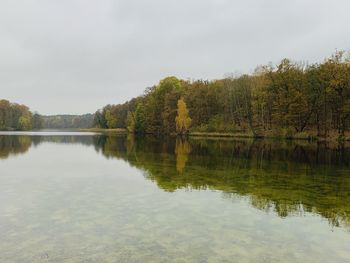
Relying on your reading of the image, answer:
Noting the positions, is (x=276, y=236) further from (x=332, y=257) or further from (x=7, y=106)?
(x=7, y=106)

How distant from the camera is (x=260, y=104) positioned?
62.4m

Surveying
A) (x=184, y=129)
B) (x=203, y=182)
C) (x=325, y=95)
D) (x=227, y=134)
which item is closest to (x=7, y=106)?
(x=184, y=129)

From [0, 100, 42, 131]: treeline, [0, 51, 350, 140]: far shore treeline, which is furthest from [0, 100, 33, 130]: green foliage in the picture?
[0, 51, 350, 140]: far shore treeline

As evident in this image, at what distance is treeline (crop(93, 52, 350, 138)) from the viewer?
51469 mm

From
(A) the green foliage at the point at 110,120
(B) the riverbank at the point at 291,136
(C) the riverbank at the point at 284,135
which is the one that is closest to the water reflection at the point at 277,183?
(B) the riverbank at the point at 291,136

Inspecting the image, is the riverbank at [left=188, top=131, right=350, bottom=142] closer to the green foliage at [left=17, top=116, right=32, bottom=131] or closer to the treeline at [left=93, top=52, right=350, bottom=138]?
the treeline at [left=93, top=52, right=350, bottom=138]

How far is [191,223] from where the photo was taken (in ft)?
29.7

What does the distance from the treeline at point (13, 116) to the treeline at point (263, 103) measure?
7100 cm

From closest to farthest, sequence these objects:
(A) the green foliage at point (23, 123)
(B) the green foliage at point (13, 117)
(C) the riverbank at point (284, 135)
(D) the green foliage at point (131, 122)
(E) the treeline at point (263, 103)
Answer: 1. (C) the riverbank at point (284, 135)
2. (E) the treeline at point (263, 103)
3. (D) the green foliage at point (131, 122)
4. (B) the green foliage at point (13, 117)
5. (A) the green foliage at point (23, 123)

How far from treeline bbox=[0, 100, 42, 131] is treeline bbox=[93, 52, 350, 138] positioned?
233 feet

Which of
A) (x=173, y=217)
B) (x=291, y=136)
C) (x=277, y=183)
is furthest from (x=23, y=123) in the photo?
(x=173, y=217)

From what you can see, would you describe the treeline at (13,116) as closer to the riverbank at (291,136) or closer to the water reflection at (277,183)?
the riverbank at (291,136)

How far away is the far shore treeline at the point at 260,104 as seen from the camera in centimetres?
5156

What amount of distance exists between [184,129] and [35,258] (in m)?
67.4
